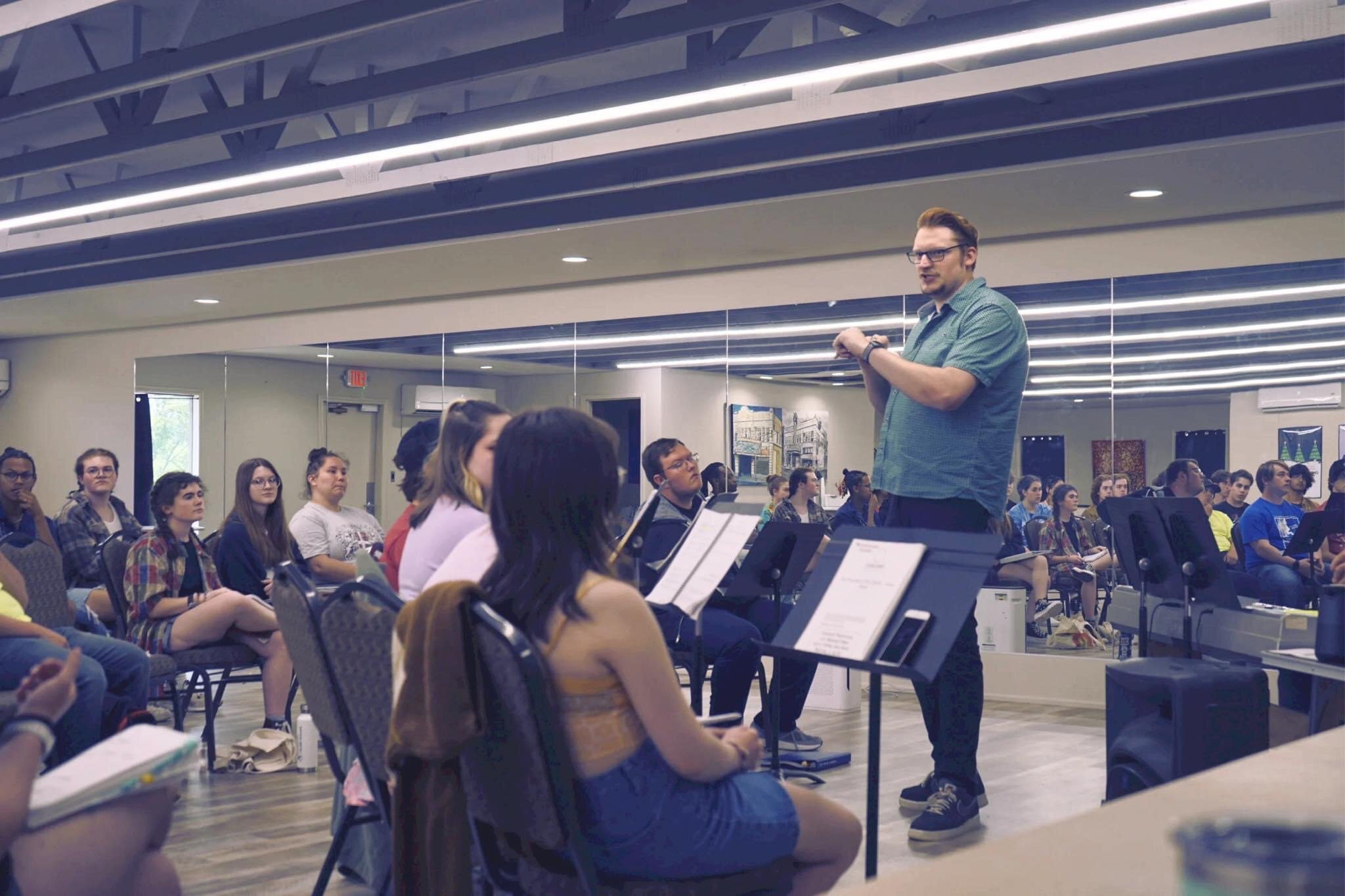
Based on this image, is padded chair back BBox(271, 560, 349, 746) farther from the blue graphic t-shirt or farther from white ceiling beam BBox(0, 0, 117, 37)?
the blue graphic t-shirt

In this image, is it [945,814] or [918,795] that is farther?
[918,795]

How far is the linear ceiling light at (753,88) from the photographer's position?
3.31 meters

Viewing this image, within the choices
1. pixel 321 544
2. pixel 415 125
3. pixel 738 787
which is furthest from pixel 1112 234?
pixel 738 787

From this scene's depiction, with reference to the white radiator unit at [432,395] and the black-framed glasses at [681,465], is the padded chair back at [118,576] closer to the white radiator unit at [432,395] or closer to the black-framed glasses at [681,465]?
the black-framed glasses at [681,465]

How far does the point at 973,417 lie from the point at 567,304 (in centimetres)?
534

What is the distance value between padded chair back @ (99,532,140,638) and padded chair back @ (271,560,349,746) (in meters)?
2.67

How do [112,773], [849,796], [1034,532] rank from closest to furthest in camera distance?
[112,773] < [849,796] < [1034,532]

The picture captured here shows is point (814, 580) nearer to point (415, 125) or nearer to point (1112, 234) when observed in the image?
point (415, 125)

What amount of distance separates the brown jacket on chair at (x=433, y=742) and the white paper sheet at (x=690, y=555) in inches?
62.7

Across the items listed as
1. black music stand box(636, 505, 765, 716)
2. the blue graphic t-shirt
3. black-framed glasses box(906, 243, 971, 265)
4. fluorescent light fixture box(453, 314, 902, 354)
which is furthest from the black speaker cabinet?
fluorescent light fixture box(453, 314, 902, 354)

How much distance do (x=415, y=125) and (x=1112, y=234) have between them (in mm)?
3728

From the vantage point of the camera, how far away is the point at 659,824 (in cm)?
193

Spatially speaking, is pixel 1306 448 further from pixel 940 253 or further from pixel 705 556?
pixel 705 556

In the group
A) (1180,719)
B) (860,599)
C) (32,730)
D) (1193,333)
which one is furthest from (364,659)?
(1193,333)
